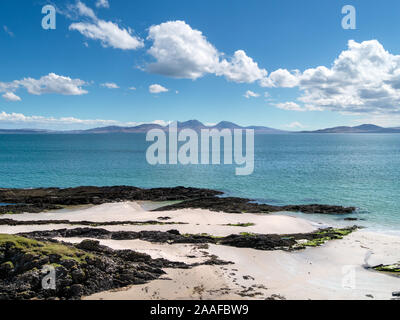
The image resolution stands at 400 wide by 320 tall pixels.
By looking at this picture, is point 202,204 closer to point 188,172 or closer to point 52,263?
point 52,263

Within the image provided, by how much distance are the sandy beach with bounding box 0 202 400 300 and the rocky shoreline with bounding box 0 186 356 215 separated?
489 cm

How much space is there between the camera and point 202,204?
132ft

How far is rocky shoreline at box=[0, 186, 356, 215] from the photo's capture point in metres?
37.5

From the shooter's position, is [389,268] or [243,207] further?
[243,207]

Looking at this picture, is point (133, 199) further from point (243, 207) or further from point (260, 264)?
point (260, 264)

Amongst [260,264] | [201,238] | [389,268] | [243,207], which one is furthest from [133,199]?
[389,268]

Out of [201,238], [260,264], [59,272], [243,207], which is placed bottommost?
[260,264]

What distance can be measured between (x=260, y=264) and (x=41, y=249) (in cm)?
1297

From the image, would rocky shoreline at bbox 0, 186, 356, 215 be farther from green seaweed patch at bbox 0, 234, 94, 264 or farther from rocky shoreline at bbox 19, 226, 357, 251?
green seaweed patch at bbox 0, 234, 94, 264

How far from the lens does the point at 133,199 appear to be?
4419cm

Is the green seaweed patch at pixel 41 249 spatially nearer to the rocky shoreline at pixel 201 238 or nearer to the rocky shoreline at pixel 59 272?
the rocky shoreline at pixel 59 272

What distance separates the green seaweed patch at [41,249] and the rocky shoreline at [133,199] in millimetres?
23789

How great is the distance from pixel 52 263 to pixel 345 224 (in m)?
28.3
